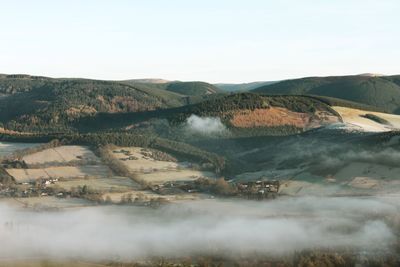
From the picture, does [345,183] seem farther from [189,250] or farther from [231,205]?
[189,250]

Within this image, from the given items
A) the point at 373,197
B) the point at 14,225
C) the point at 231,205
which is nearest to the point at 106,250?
the point at 14,225

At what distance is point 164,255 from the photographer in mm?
142000

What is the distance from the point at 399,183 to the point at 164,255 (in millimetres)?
83872

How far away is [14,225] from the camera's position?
556 feet

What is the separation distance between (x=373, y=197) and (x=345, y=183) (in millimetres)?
22167

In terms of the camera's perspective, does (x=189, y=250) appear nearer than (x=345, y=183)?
Yes

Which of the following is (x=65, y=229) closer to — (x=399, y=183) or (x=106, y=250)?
(x=106, y=250)

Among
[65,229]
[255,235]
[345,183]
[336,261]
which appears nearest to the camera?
[336,261]

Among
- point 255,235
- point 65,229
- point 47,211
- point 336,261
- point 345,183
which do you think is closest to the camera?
point 336,261

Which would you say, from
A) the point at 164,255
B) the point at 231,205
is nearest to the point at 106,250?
the point at 164,255

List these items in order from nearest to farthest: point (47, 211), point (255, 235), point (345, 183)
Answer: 1. point (255, 235)
2. point (47, 211)
3. point (345, 183)

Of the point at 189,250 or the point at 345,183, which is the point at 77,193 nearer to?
the point at 189,250

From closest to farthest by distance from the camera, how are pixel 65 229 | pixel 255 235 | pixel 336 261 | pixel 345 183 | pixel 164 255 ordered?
pixel 336 261 → pixel 164 255 → pixel 255 235 → pixel 65 229 → pixel 345 183

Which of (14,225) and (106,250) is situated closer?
(106,250)
